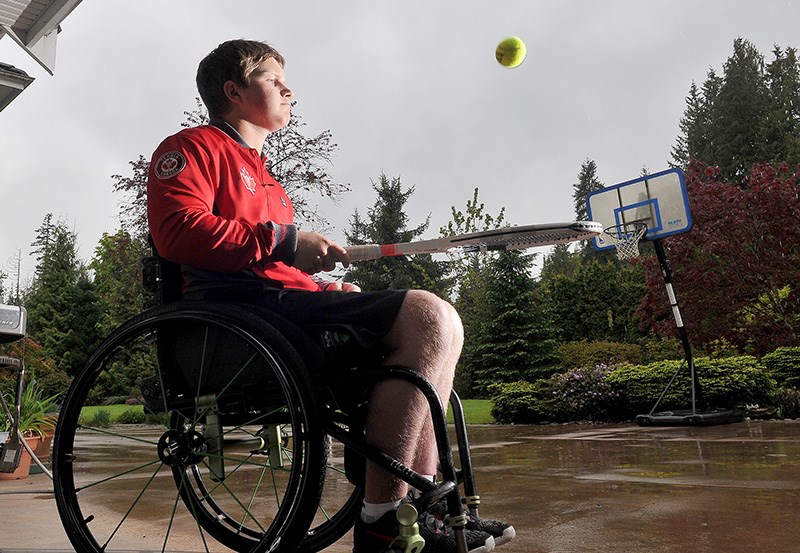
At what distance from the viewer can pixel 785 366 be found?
7.11 m

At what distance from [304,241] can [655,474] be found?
212cm

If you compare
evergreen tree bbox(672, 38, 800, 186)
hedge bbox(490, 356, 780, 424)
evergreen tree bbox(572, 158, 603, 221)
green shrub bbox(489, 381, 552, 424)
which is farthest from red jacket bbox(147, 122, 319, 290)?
evergreen tree bbox(572, 158, 603, 221)

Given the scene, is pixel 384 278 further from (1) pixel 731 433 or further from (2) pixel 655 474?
(2) pixel 655 474

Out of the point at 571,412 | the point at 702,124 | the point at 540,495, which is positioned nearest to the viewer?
the point at 540,495

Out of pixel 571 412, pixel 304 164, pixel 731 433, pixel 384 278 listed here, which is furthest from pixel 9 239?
pixel 731 433

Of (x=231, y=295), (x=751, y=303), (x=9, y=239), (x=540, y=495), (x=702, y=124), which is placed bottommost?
(x=540, y=495)

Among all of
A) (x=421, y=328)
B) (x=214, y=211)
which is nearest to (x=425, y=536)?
(x=421, y=328)

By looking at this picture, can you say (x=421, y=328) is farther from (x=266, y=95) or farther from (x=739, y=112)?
(x=739, y=112)

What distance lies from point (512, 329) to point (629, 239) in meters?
5.41

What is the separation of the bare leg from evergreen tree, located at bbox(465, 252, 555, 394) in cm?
1089

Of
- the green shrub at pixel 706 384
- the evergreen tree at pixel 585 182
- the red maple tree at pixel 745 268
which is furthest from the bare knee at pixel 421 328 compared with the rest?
the evergreen tree at pixel 585 182

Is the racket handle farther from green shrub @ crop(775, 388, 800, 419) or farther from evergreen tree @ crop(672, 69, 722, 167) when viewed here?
evergreen tree @ crop(672, 69, 722, 167)

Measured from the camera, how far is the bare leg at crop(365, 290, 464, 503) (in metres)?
1.13

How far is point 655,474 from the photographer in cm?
284
